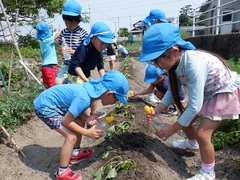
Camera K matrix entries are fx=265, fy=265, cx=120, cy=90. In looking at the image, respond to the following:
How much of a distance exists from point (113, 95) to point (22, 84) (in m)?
4.17

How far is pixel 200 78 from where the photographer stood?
7.04 feet

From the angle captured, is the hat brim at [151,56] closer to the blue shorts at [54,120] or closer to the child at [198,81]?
the child at [198,81]

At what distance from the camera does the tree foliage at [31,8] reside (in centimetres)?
985

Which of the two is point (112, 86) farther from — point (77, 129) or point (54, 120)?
point (54, 120)

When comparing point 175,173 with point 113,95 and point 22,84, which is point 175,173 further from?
point 22,84

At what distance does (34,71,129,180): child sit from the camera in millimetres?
2369

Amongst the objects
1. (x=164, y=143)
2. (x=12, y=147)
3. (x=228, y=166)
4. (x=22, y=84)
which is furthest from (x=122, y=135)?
(x=22, y=84)

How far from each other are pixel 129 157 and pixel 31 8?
9528 millimetres

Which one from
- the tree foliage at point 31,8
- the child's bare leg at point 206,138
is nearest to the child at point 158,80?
the child's bare leg at point 206,138

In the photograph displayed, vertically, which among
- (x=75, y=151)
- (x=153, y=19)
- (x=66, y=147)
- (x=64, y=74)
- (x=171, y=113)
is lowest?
(x=171, y=113)

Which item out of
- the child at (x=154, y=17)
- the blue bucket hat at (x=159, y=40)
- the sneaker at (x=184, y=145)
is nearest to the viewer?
the blue bucket hat at (x=159, y=40)

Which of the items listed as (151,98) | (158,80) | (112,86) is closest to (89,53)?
(112,86)

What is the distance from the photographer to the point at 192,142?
3012mm

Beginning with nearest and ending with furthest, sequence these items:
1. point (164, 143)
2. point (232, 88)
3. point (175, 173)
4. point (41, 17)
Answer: point (232, 88) → point (175, 173) → point (164, 143) → point (41, 17)
